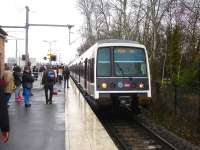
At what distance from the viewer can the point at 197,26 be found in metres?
34.9

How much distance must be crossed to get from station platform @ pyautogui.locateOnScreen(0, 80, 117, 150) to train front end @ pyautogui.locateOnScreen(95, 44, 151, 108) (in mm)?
1200

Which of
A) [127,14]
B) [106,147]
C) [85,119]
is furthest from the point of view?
[127,14]

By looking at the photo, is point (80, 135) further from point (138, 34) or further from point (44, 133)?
point (138, 34)

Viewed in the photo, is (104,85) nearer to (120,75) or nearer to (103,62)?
(120,75)

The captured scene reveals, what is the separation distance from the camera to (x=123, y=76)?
20.9 m

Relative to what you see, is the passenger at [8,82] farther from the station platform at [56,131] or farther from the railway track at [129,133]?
the railway track at [129,133]

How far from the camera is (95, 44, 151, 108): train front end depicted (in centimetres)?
2053

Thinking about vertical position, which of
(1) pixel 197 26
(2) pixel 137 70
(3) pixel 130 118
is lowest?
(3) pixel 130 118

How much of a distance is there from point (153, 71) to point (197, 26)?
12.9 ft

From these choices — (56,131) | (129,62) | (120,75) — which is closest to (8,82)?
(56,131)

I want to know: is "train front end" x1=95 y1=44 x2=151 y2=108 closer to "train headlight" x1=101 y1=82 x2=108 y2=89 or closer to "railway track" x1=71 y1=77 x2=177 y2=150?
"train headlight" x1=101 y1=82 x2=108 y2=89

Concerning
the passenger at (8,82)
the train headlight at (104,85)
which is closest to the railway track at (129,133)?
the train headlight at (104,85)

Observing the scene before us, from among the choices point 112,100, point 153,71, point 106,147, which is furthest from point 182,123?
point 153,71

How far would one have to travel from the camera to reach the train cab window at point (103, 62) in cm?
2111
